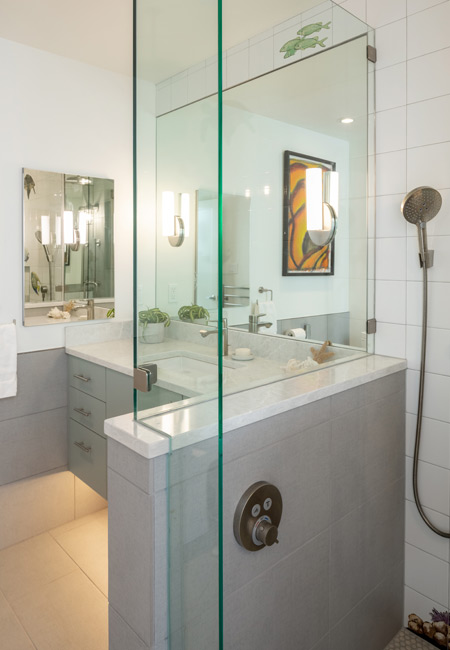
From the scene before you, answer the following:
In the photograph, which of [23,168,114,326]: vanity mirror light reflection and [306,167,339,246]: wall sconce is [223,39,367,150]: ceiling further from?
[23,168,114,326]: vanity mirror light reflection

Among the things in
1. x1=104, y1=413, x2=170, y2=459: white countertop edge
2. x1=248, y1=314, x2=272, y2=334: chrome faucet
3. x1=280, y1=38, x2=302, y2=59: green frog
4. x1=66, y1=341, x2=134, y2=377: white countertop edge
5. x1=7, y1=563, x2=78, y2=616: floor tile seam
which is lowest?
x1=7, y1=563, x2=78, y2=616: floor tile seam

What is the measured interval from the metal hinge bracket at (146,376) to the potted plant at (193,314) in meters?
0.16

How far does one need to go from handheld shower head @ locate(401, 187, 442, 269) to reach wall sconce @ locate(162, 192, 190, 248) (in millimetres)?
1036

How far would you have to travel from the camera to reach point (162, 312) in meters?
0.95

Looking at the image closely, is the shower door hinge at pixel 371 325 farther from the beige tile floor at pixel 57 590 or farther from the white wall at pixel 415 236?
the beige tile floor at pixel 57 590

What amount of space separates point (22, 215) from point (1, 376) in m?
0.84

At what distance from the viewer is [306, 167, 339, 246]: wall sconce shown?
5.15 feet

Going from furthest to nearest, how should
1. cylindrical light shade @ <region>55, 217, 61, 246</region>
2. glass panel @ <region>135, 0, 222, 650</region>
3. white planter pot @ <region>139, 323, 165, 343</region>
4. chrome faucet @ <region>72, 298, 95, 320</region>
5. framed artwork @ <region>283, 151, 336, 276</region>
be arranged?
1. chrome faucet @ <region>72, 298, 95, 320</region>
2. cylindrical light shade @ <region>55, 217, 61, 246</region>
3. framed artwork @ <region>283, 151, 336, 276</region>
4. white planter pot @ <region>139, 323, 165, 343</region>
5. glass panel @ <region>135, 0, 222, 650</region>

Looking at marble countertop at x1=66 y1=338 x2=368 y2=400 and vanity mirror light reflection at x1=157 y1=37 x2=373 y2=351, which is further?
vanity mirror light reflection at x1=157 y1=37 x2=373 y2=351

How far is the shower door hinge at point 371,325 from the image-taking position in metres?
1.80

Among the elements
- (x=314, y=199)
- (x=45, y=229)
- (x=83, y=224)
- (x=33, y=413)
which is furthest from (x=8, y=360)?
(x=314, y=199)

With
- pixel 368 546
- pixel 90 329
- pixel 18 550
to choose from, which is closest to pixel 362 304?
pixel 368 546

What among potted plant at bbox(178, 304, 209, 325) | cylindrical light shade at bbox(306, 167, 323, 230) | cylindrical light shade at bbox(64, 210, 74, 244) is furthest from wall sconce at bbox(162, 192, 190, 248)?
cylindrical light shade at bbox(64, 210, 74, 244)

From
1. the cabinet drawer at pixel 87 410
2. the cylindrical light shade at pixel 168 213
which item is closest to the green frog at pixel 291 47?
the cylindrical light shade at pixel 168 213
